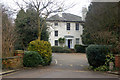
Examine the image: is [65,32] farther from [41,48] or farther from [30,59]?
[30,59]

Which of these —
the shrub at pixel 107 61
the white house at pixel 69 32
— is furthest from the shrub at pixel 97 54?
the white house at pixel 69 32

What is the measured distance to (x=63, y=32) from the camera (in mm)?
34250

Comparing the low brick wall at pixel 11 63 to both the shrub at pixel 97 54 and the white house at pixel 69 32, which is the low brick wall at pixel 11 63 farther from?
the white house at pixel 69 32

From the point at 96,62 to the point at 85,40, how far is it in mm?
18147

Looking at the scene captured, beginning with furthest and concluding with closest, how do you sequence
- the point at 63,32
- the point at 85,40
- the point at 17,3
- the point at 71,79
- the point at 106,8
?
the point at 63,32 < the point at 85,40 < the point at 17,3 < the point at 106,8 < the point at 71,79

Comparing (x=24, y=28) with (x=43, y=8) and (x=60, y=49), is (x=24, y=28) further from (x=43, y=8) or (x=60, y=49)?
(x=60, y=49)

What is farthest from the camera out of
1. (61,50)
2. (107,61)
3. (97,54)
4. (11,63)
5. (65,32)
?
(65,32)

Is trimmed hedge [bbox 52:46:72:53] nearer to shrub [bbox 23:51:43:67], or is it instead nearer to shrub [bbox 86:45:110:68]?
shrub [bbox 23:51:43:67]

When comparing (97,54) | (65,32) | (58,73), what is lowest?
(58,73)

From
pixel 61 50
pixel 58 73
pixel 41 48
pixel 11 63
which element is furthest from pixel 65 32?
pixel 58 73

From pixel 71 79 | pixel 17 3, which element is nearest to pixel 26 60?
pixel 71 79

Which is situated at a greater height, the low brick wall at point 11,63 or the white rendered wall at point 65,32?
the white rendered wall at point 65,32

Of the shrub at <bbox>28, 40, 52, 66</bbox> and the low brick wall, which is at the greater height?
the shrub at <bbox>28, 40, 52, 66</bbox>

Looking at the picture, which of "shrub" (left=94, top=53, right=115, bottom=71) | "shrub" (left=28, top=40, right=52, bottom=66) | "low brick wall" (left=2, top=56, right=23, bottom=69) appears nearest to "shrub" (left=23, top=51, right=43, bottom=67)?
"low brick wall" (left=2, top=56, right=23, bottom=69)
